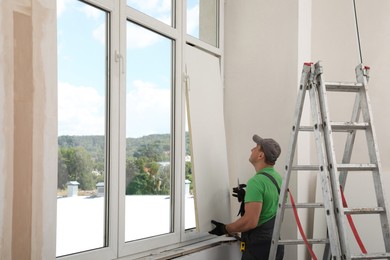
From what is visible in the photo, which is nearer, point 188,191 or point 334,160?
point 334,160

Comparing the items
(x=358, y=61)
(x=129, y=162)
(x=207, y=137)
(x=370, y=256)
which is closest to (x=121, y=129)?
(x=129, y=162)

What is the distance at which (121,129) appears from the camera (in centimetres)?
285

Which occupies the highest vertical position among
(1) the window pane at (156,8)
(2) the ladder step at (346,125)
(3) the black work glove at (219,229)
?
(1) the window pane at (156,8)

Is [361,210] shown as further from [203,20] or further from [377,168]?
[203,20]

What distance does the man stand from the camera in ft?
10.0

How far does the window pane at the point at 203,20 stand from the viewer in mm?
3713

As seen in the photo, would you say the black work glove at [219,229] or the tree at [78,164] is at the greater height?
the tree at [78,164]

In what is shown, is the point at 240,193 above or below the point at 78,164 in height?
below

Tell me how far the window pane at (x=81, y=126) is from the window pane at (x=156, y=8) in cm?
34

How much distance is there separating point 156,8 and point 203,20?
0.72 meters

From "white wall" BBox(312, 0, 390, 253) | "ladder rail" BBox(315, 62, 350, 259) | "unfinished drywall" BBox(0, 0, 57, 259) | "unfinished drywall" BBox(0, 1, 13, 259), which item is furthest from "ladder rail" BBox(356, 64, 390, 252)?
"unfinished drywall" BBox(0, 1, 13, 259)

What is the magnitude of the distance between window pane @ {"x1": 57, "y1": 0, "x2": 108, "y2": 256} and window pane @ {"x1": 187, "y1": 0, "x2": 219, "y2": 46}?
1049mm

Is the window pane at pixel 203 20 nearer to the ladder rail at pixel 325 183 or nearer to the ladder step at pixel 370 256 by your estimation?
the ladder rail at pixel 325 183

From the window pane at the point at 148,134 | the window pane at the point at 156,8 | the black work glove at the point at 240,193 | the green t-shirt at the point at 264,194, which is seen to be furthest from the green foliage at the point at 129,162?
the window pane at the point at 156,8
